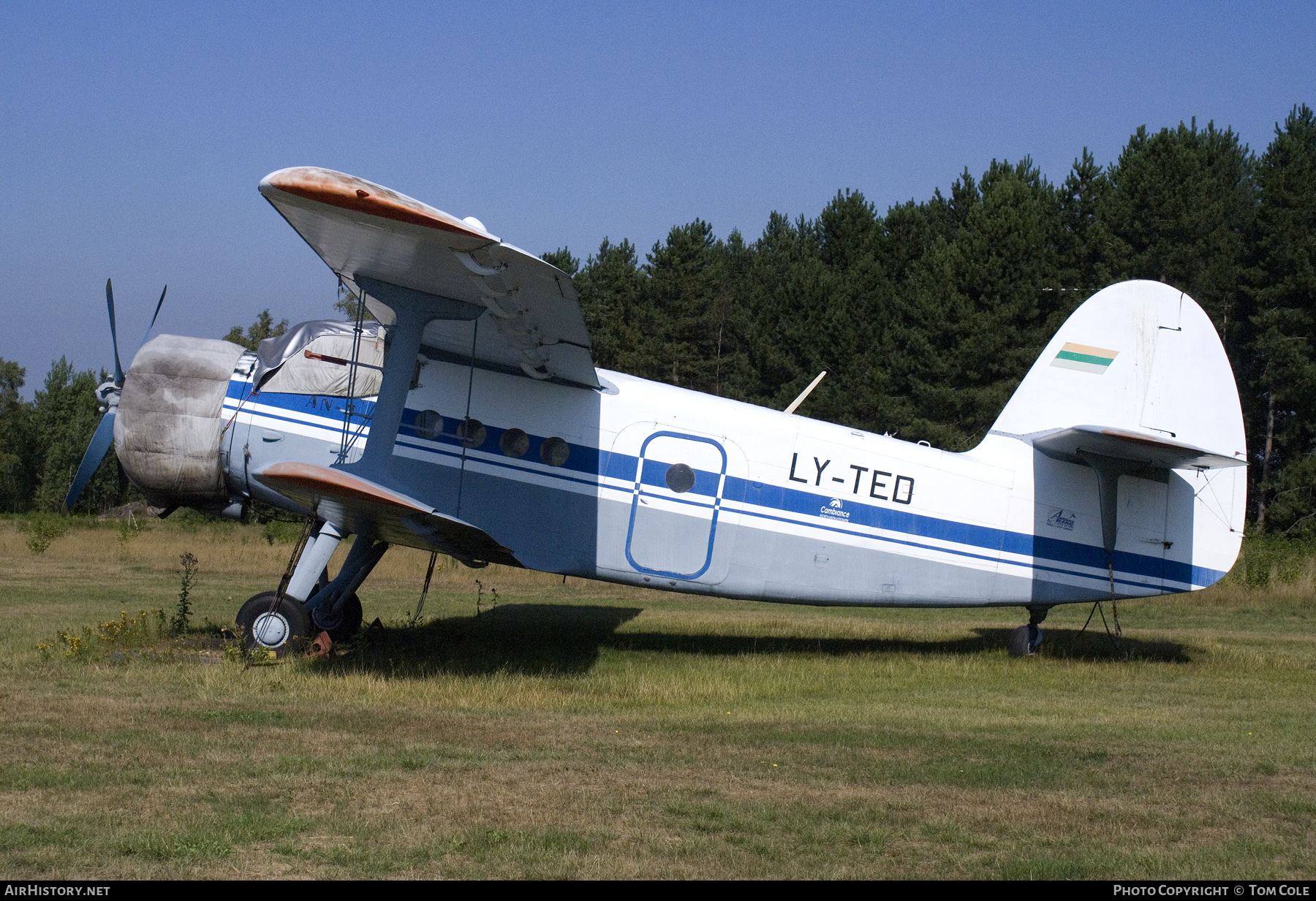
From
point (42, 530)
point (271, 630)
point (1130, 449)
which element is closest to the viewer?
point (271, 630)

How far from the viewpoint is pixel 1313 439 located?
3353cm

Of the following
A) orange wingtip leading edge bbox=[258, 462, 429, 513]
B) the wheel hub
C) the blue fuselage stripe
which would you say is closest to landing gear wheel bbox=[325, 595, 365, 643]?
the wheel hub

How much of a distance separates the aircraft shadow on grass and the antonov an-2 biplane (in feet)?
2.83

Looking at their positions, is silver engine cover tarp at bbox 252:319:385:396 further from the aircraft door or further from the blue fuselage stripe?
the aircraft door

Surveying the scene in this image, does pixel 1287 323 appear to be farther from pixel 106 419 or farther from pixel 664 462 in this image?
pixel 106 419

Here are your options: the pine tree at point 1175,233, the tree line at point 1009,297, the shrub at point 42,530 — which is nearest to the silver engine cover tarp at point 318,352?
the shrub at point 42,530

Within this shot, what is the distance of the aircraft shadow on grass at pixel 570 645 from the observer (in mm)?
10047

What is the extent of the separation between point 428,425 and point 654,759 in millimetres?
4616

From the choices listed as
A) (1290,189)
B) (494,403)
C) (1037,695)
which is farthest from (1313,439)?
(494,403)

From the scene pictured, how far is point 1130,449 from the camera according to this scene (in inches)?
409

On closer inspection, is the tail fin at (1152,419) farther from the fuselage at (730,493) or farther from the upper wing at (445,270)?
the upper wing at (445,270)

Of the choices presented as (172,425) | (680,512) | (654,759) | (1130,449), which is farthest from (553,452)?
(1130,449)

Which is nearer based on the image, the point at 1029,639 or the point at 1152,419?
the point at 1152,419

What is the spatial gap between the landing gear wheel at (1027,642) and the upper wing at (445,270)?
5.44 m
